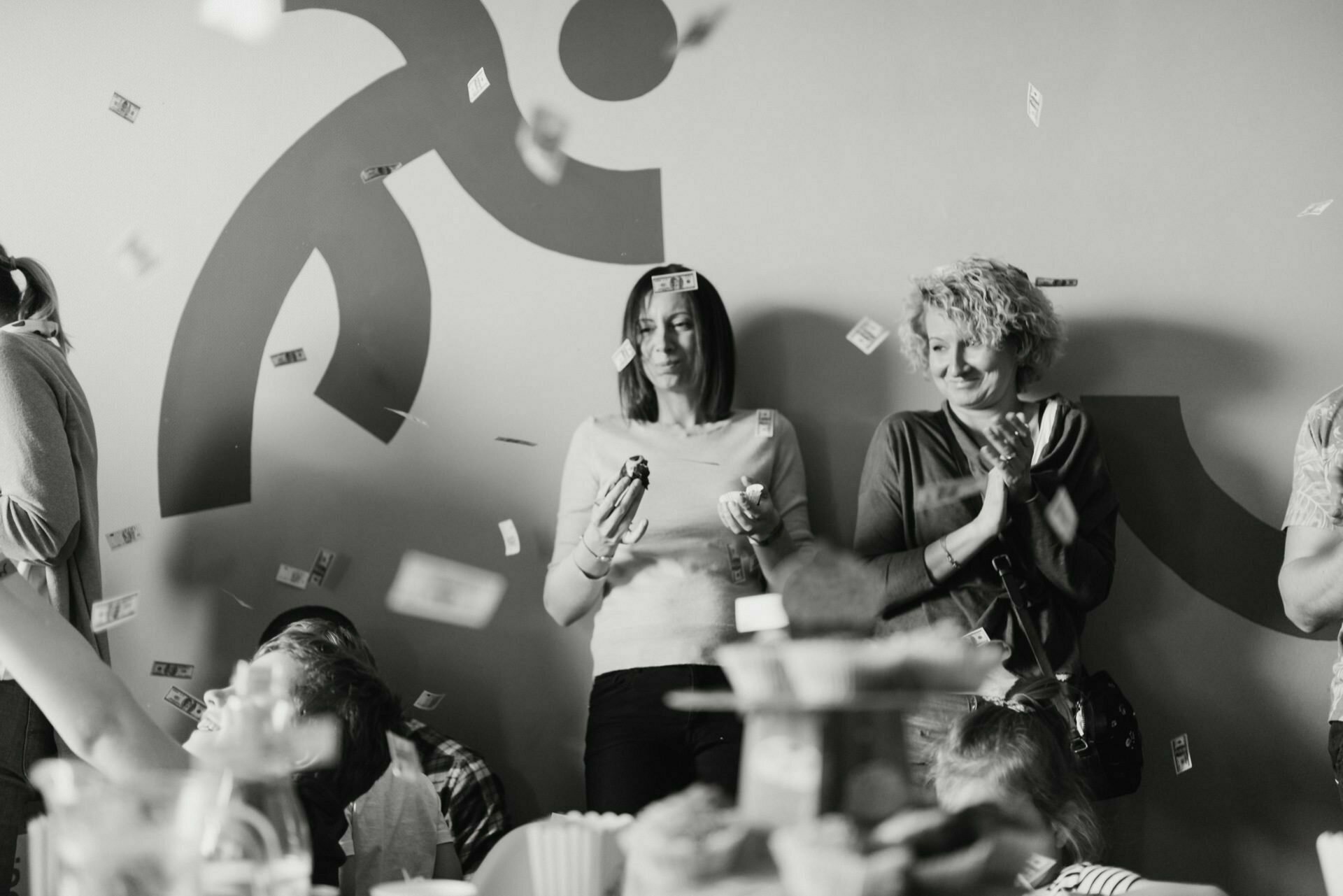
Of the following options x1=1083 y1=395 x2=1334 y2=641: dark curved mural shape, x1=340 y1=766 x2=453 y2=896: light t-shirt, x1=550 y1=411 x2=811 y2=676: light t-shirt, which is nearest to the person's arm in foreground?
x1=340 y1=766 x2=453 y2=896: light t-shirt

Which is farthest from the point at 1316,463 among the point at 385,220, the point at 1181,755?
the point at 385,220

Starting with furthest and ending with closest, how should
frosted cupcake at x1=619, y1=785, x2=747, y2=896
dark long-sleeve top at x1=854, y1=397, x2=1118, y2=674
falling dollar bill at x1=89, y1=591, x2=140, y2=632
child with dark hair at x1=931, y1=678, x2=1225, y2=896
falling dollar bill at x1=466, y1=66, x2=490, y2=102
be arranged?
falling dollar bill at x1=466, y1=66, x2=490, y2=102, falling dollar bill at x1=89, y1=591, x2=140, y2=632, dark long-sleeve top at x1=854, y1=397, x2=1118, y2=674, child with dark hair at x1=931, y1=678, x2=1225, y2=896, frosted cupcake at x1=619, y1=785, x2=747, y2=896

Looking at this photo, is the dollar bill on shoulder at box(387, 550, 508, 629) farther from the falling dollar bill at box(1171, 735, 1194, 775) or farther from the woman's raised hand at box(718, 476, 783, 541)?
the falling dollar bill at box(1171, 735, 1194, 775)

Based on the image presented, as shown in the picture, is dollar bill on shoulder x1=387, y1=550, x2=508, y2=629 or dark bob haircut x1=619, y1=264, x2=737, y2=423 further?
dollar bill on shoulder x1=387, y1=550, x2=508, y2=629

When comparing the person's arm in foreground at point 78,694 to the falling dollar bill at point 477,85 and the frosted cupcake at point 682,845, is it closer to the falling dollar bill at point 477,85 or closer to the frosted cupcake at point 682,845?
the frosted cupcake at point 682,845

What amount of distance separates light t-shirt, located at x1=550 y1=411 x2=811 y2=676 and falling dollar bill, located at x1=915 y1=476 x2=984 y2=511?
10.5 inches

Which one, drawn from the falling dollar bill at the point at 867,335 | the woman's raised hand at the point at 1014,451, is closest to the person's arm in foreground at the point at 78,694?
the woman's raised hand at the point at 1014,451

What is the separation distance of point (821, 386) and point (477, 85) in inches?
40.8

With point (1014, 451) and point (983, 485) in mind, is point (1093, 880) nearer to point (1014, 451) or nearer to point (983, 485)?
point (1014, 451)

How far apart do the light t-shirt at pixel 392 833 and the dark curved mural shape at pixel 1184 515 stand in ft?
5.12

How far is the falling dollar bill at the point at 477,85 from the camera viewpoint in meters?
2.65

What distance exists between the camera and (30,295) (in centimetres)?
232

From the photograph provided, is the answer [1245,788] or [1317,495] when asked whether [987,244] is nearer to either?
[1317,495]

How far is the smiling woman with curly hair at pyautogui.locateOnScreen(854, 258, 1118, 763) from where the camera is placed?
2.20m
